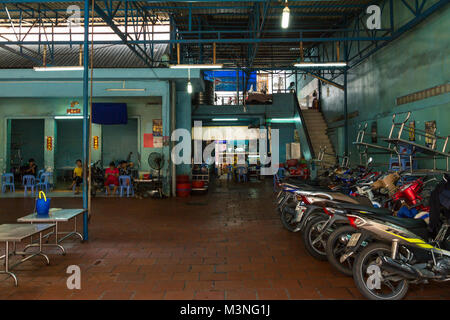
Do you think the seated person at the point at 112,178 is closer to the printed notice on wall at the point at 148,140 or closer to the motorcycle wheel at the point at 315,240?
the printed notice on wall at the point at 148,140

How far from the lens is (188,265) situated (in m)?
4.12

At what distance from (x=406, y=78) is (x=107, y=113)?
9573 mm

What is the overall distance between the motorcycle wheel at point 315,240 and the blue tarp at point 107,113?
29.3ft

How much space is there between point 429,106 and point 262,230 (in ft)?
18.0

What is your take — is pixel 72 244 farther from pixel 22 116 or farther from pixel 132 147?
pixel 132 147

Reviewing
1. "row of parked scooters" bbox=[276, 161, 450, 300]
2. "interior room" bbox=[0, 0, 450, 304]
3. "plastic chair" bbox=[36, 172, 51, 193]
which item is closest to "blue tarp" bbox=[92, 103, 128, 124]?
"interior room" bbox=[0, 0, 450, 304]

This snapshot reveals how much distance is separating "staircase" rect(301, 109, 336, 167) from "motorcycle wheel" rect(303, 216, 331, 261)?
1008 centimetres

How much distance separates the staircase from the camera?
14501mm

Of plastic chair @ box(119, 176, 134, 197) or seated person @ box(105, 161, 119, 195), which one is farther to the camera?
seated person @ box(105, 161, 119, 195)

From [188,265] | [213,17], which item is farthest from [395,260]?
[213,17]

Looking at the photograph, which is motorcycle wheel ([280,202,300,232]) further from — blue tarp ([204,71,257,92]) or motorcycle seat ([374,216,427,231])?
blue tarp ([204,71,257,92])

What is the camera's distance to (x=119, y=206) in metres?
8.82

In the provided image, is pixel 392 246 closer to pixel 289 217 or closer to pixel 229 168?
pixel 289 217
